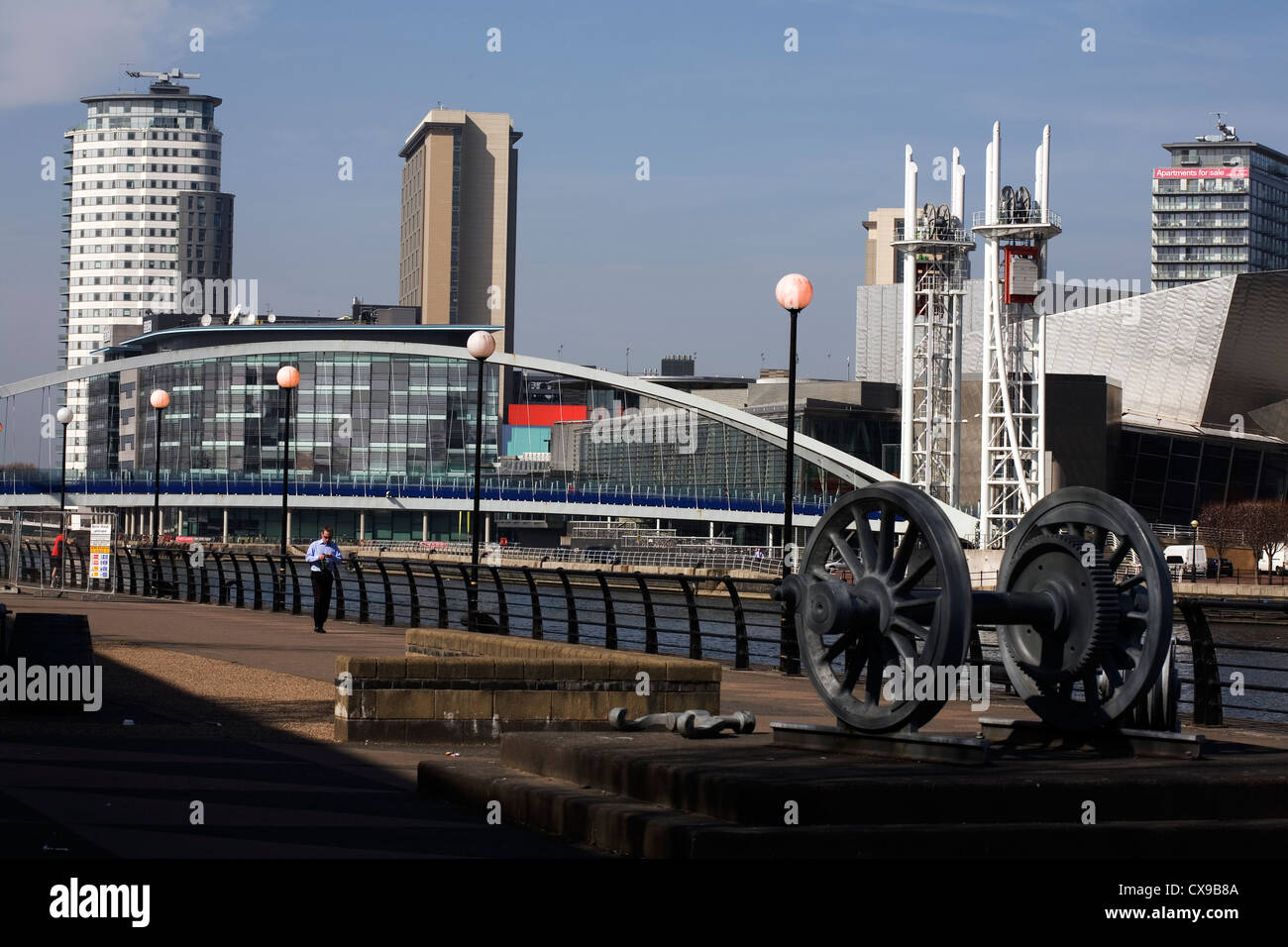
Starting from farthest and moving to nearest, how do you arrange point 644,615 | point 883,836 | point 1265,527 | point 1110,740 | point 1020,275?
point 1265,527 → point 1020,275 → point 644,615 → point 1110,740 → point 883,836

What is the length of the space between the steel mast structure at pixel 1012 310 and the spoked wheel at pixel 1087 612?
73.0m

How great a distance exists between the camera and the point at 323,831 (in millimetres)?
7707

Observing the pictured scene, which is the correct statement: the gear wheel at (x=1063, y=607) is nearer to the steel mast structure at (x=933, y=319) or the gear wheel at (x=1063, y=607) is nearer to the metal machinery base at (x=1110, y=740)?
the metal machinery base at (x=1110, y=740)

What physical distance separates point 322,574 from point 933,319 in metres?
66.7

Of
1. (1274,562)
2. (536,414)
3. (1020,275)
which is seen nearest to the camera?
(1020,275)

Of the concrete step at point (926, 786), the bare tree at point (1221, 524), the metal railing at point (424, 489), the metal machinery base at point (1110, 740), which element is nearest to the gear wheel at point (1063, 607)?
the metal machinery base at point (1110, 740)

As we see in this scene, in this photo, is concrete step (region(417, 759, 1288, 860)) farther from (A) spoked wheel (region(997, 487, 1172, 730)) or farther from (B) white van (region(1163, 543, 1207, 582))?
(B) white van (region(1163, 543, 1207, 582))

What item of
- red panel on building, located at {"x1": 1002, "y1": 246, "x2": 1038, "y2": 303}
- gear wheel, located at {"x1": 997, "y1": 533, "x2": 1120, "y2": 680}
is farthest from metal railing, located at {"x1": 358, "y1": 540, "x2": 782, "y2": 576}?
gear wheel, located at {"x1": 997, "y1": 533, "x2": 1120, "y2": 680}

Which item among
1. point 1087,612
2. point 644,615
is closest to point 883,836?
point 1087,612

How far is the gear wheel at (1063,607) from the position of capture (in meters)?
8.54

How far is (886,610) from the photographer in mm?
8531

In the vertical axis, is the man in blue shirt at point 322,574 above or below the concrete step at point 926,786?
below

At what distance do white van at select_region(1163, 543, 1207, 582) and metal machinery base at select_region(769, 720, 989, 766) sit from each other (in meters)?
68.8

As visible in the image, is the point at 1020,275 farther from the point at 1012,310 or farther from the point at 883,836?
the point at 883,836
